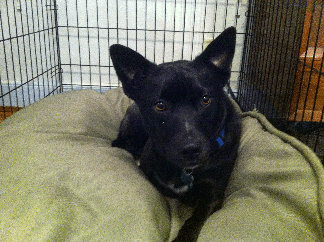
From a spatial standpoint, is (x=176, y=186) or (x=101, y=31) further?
(x=101, y=31)

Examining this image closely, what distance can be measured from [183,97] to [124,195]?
21.3 inches

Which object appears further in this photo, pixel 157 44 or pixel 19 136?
pixel 157 44

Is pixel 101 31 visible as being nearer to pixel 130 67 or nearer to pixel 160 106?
pixel 130 67

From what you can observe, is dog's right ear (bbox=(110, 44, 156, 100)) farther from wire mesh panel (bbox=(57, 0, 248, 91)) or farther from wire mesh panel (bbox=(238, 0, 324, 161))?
wire mesh panel (bbox=(57, 0, 248, 91))

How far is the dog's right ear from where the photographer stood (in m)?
1.48

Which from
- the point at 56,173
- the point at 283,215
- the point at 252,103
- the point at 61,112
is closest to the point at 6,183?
the point at 56,173

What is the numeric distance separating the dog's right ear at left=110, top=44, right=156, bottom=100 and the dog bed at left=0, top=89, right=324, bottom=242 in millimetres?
401

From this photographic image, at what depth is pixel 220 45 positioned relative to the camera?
1454mm

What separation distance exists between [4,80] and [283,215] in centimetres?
331

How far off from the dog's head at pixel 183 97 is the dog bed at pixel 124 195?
0.23 m

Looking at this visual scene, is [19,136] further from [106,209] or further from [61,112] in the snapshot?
[106,209]

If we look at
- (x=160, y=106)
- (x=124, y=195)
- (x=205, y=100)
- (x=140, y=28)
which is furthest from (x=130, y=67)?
(x=140, y=28)

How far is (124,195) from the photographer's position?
3.84 ft

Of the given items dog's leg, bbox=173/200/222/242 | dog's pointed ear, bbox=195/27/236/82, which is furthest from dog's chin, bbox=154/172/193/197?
dog's pointed ear, bbox=195/27/236/82
